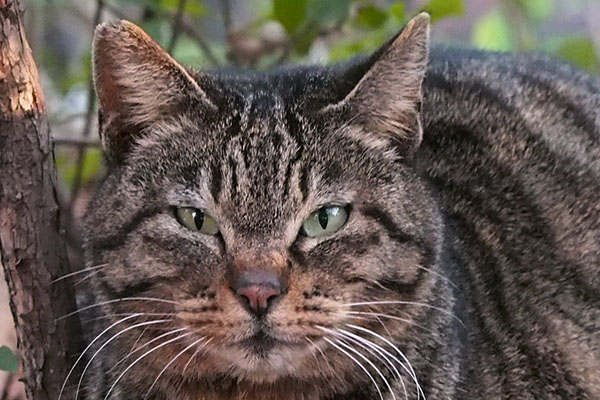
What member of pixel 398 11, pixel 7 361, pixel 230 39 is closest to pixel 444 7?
pixel 398 11

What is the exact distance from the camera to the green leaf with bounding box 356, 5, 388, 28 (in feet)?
8.40

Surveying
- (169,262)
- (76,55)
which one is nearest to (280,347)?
(169,262)

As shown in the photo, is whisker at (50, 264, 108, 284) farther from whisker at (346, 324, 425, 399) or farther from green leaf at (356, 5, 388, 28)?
green leaf at (356, 5, 388, 28)

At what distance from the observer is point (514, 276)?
2.01 meters

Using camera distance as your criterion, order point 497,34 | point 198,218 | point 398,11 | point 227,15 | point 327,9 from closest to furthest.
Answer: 1. point 198,218
2. point 327,9
3. point 398,11
4. point 227,15
5. point 497,34

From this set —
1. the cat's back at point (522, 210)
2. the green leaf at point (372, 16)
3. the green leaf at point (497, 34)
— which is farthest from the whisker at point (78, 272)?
the green leaf at point (497, 34)

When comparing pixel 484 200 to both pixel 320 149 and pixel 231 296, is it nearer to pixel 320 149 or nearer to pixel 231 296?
pixel 320 149

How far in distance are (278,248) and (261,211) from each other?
72mm

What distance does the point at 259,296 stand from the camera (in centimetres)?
141

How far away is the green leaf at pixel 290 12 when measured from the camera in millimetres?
2287

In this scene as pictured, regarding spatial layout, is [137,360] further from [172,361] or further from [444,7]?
[444,7]

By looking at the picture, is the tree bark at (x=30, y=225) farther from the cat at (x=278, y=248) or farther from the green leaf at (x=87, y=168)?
the green leaf at (x=87, y=168)

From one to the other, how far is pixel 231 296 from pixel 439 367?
1.68ft

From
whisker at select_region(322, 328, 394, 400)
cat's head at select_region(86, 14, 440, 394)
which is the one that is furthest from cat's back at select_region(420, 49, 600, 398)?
cat's head at select_region(86, 14, 440, 394)
